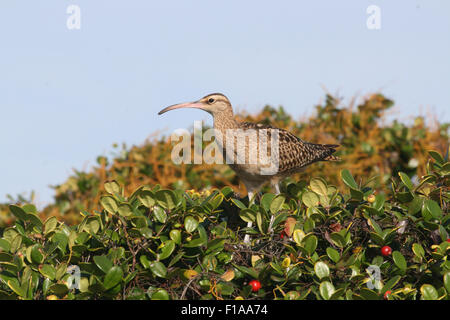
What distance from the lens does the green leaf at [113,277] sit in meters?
4.20

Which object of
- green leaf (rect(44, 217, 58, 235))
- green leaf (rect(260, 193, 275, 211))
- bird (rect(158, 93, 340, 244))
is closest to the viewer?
green leaf (rect(44, 217, 58, 235))

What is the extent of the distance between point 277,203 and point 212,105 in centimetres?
323

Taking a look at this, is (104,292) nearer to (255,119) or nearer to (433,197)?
(433,197)

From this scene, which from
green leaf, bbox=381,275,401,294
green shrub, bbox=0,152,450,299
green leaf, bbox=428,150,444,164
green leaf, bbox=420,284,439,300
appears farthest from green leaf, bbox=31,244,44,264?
green leaf, bbox=428,150,444,164

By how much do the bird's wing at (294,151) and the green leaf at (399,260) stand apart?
3.52 metres

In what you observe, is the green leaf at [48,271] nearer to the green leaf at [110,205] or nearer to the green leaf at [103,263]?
the green leaf at [103,263]

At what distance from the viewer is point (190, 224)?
14.8 ft

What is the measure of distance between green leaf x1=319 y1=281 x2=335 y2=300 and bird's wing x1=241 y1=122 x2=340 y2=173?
375cm

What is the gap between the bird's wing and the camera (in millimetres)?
7988

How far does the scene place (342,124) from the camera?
1252 centimetres

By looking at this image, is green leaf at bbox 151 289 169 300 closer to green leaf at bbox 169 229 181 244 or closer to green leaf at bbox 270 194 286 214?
green leaf at bbox 169 229 181 244

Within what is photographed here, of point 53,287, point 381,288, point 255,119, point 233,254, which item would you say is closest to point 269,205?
point 233,254

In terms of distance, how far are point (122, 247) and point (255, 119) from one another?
8.50m
